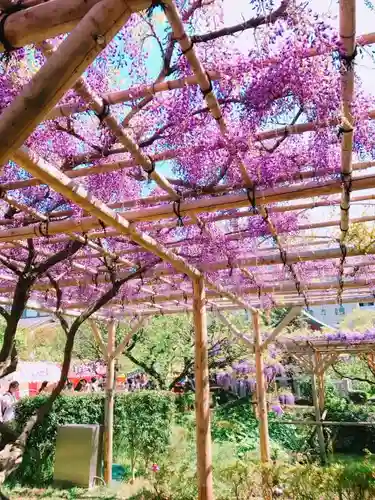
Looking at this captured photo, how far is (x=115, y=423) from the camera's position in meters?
7.84

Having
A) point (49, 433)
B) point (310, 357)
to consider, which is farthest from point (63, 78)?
point (310, 357)

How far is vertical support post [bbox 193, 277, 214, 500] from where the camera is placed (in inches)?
157

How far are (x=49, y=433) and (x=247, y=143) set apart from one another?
6467 mm

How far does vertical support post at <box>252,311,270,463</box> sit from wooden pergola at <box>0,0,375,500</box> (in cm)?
2

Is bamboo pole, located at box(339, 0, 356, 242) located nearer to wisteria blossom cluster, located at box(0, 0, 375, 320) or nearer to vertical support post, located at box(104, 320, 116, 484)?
wisteria blossom cluster, located at box(0, 0, 375, 320)

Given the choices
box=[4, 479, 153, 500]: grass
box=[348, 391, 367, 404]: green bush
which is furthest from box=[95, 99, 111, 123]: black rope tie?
box=[348, 391, 367, 404]: green bush

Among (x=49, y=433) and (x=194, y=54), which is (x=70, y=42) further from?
(x=49, y=433)

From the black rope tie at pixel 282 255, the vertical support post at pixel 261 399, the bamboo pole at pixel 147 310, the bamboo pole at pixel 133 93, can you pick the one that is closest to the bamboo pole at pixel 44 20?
the bamboo pole at pixel 133 93

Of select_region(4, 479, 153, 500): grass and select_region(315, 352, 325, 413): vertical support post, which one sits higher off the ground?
select_region(315, 352, 325, 413): vertical support post

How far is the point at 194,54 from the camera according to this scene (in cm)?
162

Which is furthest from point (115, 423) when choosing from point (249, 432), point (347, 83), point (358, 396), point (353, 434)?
point (358, 396)

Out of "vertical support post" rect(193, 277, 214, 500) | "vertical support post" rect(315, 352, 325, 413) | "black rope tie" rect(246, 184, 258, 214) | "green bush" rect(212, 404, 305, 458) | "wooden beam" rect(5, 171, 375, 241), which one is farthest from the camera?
"vertical support post" rect(315, 352, 325, 413)

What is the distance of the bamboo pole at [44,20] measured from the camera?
115 cm

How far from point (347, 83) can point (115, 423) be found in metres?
7.25
